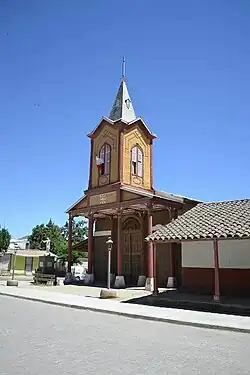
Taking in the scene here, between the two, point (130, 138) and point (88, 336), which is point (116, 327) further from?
point (130, 138)

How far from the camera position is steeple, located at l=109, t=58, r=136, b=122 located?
27688mm

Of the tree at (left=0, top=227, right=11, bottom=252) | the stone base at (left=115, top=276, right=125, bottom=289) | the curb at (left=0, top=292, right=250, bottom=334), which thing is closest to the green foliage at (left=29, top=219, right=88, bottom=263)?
the tree at (left=0, top=227, right=11, bottom=252)

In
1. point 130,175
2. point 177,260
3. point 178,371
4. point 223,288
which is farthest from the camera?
point 130,175

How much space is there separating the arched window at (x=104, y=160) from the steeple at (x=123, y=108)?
230cm

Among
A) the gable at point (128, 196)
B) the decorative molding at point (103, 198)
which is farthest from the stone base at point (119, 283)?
the decorative molding at point (103, 198)

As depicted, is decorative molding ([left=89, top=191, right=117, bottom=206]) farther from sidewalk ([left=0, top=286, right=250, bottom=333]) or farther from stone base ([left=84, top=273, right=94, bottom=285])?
sidewalk ([left=0, top=286, right=250, bottom=333])

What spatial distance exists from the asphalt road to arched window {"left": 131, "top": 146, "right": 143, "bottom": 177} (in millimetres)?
16226

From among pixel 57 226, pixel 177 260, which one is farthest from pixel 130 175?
pixel 57 226

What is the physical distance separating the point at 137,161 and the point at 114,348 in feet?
67.1

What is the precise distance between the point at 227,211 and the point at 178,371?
42.3 ft

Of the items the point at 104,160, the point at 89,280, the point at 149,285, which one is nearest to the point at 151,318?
the point at 149,285

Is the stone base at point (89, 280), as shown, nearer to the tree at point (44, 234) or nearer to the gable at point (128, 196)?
the gable at point (128, 196)

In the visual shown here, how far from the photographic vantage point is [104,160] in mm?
27188

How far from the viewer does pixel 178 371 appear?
5773 mm
